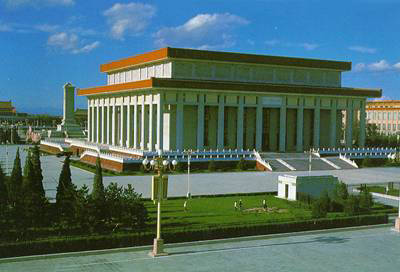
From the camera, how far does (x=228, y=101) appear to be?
57812 mm

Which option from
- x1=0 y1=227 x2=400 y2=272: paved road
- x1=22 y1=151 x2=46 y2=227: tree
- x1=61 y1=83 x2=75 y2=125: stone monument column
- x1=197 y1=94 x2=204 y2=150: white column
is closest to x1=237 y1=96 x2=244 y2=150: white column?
x1=197 y1=94 x2=204 y2=150: white column

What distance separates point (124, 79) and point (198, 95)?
1943 cm

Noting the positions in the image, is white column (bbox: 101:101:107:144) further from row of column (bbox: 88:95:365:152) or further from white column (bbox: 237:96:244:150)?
white column (bbox: 237:96:244:150)

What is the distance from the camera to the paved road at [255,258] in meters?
19.0

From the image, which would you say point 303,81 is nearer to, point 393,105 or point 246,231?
point 246,231

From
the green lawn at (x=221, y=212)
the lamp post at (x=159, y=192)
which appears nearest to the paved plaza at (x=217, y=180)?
the green lawn at (x=221, y=212)

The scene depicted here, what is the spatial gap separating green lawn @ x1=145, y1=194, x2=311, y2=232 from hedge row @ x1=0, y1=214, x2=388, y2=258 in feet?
2.73

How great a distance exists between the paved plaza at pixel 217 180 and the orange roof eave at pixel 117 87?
38.7ft

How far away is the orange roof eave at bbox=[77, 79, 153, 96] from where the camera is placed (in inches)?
2140

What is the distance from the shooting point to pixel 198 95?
55.8 meters

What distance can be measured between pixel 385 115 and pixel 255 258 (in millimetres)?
105758

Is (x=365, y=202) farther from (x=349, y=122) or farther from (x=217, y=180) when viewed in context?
(x=349, y=122)

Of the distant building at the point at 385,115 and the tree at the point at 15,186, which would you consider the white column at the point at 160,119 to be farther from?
the distant building at the point at 385,115

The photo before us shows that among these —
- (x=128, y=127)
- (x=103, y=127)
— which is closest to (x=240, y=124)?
(x=128, y=127)
